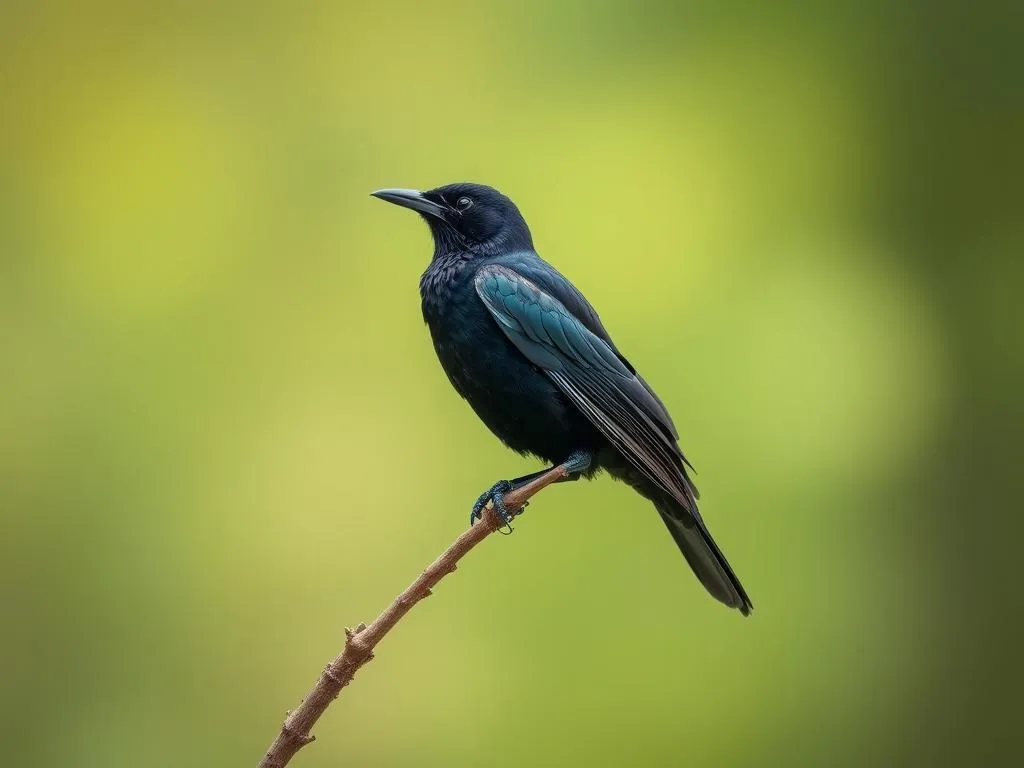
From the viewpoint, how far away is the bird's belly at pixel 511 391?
115 inches

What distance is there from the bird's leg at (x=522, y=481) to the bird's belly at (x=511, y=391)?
0.18 ft

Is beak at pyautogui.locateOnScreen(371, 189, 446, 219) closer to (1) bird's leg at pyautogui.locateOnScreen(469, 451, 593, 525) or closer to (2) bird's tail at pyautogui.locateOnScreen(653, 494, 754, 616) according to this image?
(1) bird's leg at pyautogui.locateOnScreen(469, 451, 593, 525)

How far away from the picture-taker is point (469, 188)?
3367 mm

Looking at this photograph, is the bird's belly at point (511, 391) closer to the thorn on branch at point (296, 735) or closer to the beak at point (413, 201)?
the beak at point (413, 201)

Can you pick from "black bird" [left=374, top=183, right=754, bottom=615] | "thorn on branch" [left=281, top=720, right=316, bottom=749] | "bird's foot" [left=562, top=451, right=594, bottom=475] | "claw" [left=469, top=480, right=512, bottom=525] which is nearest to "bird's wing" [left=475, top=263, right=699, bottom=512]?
"black bird" [left=374, top=183, right=754, bottom=615]

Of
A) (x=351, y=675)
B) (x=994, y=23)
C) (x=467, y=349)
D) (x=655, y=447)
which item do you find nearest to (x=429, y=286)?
(x=467, y=349)

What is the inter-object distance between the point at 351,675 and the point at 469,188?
1.69 metres

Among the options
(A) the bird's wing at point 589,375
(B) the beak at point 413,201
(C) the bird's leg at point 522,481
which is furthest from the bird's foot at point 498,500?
(B) the beak at point 413,201

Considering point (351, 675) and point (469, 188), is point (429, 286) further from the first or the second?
point (351, 675)

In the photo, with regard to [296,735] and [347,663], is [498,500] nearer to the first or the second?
[347,663]

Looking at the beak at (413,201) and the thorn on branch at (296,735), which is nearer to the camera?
the thorn on branch at (296,735)

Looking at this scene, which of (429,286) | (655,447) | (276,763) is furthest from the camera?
(429,286)

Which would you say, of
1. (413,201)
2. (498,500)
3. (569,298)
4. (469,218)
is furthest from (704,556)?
(413,201)

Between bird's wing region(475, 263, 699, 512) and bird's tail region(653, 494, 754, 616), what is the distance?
10cm
